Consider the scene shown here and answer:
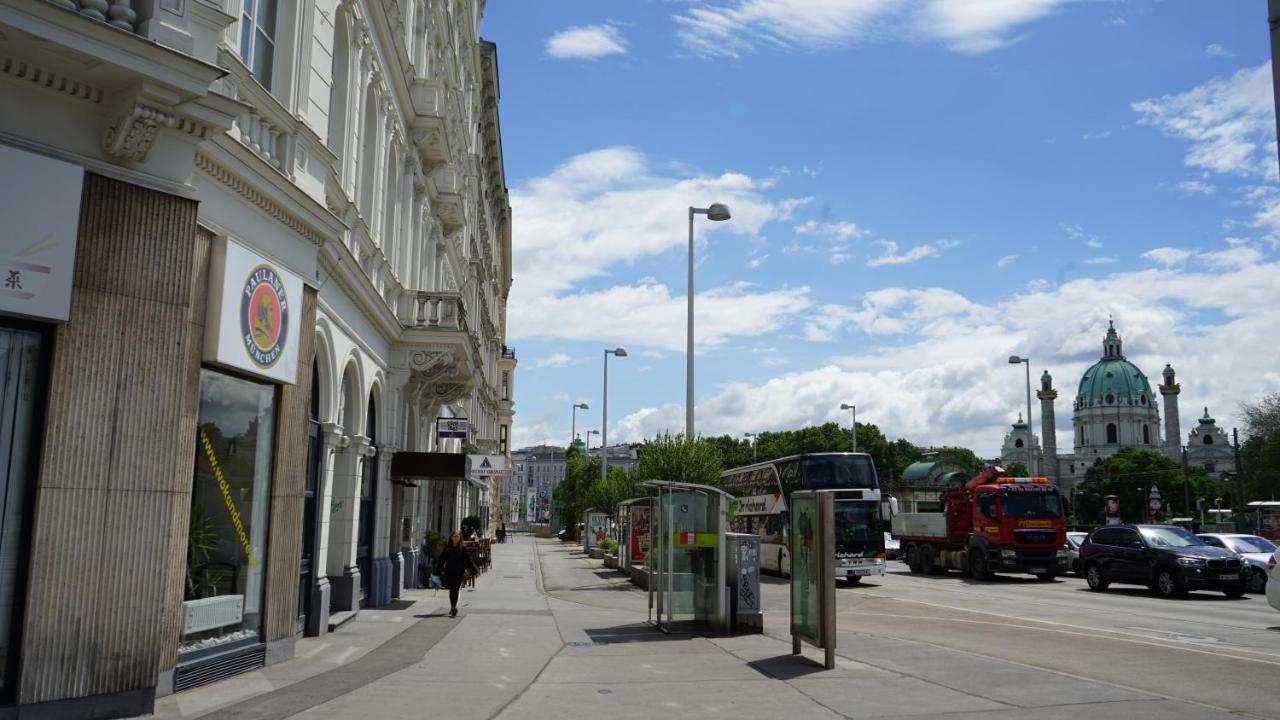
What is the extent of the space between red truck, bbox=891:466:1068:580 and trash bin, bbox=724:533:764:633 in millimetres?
17984

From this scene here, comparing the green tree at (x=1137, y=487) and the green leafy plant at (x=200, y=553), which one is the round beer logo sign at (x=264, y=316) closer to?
the green leafy plant at (x=200, y=553)

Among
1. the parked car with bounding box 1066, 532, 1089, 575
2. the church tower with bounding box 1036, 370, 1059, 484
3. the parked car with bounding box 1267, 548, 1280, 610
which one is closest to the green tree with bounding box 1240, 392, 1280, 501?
the parked car with bounding box 1066, 532, 1089, 575

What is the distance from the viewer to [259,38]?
38.3 ft

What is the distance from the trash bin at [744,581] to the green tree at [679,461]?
43.4 ft

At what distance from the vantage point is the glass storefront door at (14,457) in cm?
770

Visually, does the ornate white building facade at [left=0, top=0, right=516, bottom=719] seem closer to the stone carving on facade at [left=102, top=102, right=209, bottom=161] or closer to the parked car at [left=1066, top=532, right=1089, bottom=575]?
the stone carving on facade at [left=102, top=102, right=209, bottom=161]

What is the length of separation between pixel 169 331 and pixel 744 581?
971 centimetres

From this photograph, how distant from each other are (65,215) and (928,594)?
875 inches

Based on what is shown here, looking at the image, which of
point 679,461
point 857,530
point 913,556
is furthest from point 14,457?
point 913,556

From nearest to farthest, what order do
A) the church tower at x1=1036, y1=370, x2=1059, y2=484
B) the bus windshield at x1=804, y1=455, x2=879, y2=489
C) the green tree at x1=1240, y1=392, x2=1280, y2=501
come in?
the bus windshield at x1=804, y1=455, x2=879, y2=489 < the green tree at x1=1240, y1=392, x2=1280, y2=501 < the church tower at x1=1036, y1=370, x2=1059, y2=484

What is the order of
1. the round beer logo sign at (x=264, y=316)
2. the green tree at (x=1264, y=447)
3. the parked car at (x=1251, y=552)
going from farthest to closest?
the green tree at (x=1264, y=447)
the parked car at (x=1251, y=552)
the round beer logo sign at (x=264, y=316)

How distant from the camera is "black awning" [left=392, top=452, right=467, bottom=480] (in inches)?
813

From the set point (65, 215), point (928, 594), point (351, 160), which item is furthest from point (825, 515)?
point (928, 594)

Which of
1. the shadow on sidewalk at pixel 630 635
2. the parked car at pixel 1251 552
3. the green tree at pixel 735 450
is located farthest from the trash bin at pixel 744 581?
the green tree at pixel 735 450
